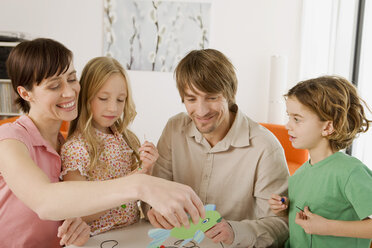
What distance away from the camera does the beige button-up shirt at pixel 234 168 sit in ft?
5.08

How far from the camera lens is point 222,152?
167 cm

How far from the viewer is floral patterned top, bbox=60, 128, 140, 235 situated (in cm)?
148

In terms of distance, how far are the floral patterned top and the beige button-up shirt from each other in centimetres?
21

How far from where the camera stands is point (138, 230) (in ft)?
4.83

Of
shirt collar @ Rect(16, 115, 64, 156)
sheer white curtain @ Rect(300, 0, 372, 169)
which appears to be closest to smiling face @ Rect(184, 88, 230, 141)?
shirt collar @ Rect(16, 115, 64, 156)

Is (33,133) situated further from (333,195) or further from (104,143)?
(333,195)

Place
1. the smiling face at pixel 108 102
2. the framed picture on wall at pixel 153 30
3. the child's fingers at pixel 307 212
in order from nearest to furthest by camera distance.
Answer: the child's fingers at pixel 307 212 < the smiling face at pixel 108 102 < the framed picture on wall at pixel 153 30

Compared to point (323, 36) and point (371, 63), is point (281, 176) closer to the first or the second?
point (371, 63)

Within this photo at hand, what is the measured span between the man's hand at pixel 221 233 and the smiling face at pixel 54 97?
74 cm

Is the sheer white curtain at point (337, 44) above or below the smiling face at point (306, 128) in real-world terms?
above

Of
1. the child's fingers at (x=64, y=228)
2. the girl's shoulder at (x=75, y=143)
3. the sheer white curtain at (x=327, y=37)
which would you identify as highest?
the sheer white curtain at (x=327, y=37)

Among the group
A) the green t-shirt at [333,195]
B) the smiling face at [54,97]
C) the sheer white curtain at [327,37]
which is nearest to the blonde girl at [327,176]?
the green t-shirt at [333,195]

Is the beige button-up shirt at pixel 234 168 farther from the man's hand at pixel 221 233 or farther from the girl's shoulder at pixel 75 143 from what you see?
the girl's shoulder at pixel 75 143

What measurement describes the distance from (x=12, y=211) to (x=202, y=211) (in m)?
0.87
